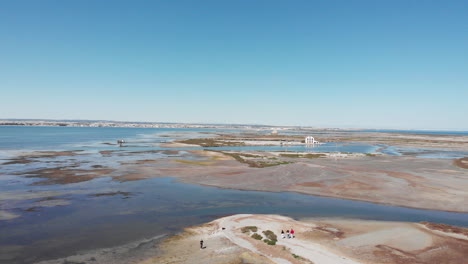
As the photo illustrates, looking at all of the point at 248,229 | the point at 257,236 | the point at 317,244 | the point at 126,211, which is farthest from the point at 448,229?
the point at 126,211

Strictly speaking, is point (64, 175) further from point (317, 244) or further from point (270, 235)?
point (317, 244)

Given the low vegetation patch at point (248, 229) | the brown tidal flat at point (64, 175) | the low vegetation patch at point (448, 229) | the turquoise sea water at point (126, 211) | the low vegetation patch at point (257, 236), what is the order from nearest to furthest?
the turquoise sea water at point (126, 211)
the low vegetation patch at point (257, 236)
the low vegetation patch at point (248, 229)
the low vegetation patch at point (448, 229)
the brown tidal flat at point (64, 175)

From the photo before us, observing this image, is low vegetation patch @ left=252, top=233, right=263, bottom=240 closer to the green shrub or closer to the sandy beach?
the sandy beach

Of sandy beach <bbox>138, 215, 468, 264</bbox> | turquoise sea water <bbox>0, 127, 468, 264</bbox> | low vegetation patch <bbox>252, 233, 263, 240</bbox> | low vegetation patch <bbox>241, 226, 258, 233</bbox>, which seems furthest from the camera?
low vegetation patch <bbox>241, 226, 258, 233</bbox>

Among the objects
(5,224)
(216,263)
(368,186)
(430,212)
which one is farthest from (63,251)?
(368,186)

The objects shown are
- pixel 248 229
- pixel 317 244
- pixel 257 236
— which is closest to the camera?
pixel 317 244

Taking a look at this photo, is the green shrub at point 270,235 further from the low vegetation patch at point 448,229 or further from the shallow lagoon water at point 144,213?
the low vegetation patch at point 448,229

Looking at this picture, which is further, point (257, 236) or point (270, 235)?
point (270, 235)

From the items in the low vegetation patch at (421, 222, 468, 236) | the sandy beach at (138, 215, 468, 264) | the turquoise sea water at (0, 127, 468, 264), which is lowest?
the turquoise sea water at (0, 127, 468, 264)

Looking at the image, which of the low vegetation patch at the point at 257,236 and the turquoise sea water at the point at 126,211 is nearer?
the turquoise sea water at the point at 126,211

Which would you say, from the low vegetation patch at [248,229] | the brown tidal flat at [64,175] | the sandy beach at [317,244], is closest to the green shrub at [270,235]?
the sandy beach at [317,244]

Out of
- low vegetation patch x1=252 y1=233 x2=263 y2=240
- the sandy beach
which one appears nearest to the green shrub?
the sandy beach
